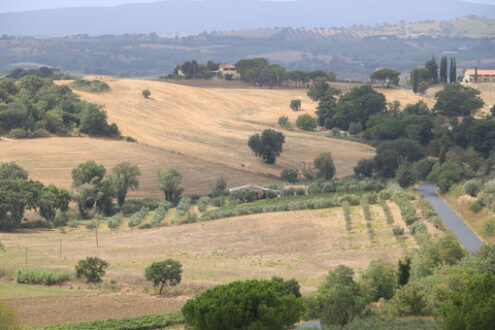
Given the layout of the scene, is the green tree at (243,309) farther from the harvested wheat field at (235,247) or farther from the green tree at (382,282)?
the harvested wheat field at (235,247)

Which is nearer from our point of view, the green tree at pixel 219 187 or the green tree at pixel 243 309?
the green tree at pixel 243 309

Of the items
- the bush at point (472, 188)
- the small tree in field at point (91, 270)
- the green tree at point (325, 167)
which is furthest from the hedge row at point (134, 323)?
the green tree at point (325, 167)

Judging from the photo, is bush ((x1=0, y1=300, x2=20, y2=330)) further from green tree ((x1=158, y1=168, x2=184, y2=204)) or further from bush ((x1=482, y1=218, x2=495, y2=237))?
green tree ((x1=158, y1=168, x2=184, y2=204))

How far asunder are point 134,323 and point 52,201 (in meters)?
35.3

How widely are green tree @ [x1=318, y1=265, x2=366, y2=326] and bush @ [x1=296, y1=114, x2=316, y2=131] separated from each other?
3027 inches

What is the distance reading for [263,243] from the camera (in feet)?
187

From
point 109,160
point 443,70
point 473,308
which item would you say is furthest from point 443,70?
point 473,308

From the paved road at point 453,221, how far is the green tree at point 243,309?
23.4 meters

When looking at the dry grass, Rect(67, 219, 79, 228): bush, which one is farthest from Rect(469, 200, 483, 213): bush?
Rect(67, 219, 79, 228): bush

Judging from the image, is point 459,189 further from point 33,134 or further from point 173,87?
point 173,87

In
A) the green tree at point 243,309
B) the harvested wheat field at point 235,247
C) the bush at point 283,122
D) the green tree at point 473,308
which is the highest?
the green tree at point 473,308

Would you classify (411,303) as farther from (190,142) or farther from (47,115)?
(47,115)

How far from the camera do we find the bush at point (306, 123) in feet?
375

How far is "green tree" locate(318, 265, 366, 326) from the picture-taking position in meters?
34.5
